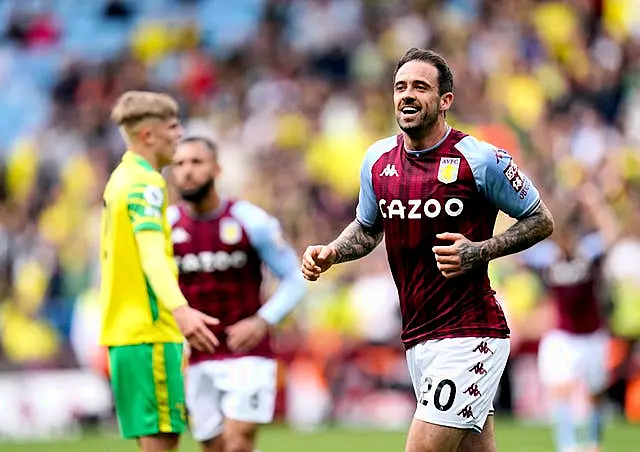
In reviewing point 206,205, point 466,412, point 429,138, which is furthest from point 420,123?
point 206,205

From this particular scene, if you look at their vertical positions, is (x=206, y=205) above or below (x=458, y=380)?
above

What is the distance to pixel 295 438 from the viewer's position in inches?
624

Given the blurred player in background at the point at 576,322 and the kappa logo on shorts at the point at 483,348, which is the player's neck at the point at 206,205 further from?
the blurred player in background at the point at 576,322

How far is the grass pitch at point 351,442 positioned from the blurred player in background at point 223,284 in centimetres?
449

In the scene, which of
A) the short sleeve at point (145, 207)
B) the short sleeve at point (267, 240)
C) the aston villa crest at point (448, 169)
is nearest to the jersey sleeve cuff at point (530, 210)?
the aston villa crest at point (448, 169)

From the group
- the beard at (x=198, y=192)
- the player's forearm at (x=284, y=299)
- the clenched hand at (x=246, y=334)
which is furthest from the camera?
the beard at (x=198, y=192)

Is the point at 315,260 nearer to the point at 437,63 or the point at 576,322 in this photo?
the point at 437,63

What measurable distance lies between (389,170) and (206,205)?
267cm

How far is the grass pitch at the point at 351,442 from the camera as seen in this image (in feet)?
46.7

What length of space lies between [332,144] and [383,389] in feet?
15.4

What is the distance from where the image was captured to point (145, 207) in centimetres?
766

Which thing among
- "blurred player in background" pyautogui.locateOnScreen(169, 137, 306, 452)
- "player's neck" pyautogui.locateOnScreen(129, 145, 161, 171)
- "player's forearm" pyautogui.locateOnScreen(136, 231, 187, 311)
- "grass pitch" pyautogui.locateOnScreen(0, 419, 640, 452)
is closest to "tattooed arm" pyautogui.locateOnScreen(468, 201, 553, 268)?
"player's forearm" pyautogui.locateOnScreen(136, 231, 187, 311)

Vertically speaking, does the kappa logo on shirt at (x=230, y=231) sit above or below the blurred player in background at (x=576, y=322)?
above

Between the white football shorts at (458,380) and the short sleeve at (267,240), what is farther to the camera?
the short sleeve at (267,240)
